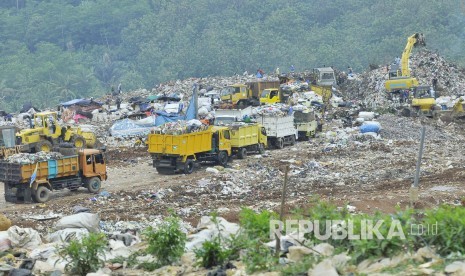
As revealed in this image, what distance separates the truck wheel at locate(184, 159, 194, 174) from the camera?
948 inches

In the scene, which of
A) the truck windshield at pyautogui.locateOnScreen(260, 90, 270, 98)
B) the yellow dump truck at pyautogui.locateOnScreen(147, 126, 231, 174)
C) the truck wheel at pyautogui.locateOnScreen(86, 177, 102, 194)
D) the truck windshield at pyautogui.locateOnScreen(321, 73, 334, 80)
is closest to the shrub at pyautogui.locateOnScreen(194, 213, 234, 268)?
the truck wheel at pyautogui.locateOnScreen(86, 177, 102, 194)

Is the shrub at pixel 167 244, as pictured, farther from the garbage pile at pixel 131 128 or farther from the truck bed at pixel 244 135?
the garbage pile at pixel 131 128

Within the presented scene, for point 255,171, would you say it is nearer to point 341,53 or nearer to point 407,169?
point 407,169

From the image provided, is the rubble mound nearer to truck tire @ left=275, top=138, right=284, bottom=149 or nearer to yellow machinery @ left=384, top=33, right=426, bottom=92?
yellow machinery @ left=384, top=33, right=426, bottom=92

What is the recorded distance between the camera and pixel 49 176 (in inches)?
806

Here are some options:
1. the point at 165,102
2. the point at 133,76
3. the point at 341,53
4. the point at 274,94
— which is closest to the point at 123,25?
the point at 133,76

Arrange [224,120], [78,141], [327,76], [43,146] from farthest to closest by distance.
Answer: [327,76]
[78,141]
[224,120]
[43,146]

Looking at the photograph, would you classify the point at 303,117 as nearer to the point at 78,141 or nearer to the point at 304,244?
the point at 78,141

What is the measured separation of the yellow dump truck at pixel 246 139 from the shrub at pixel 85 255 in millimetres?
15532

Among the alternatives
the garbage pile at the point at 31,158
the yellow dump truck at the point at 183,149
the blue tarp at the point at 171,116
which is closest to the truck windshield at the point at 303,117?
the blue tarp at the point at 171,116

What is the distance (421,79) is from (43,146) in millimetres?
23167

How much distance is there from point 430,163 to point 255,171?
16.4 ft

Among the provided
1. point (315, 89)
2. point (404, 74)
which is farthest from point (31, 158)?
point (404, 74)

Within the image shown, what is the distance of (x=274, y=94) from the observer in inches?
1524
